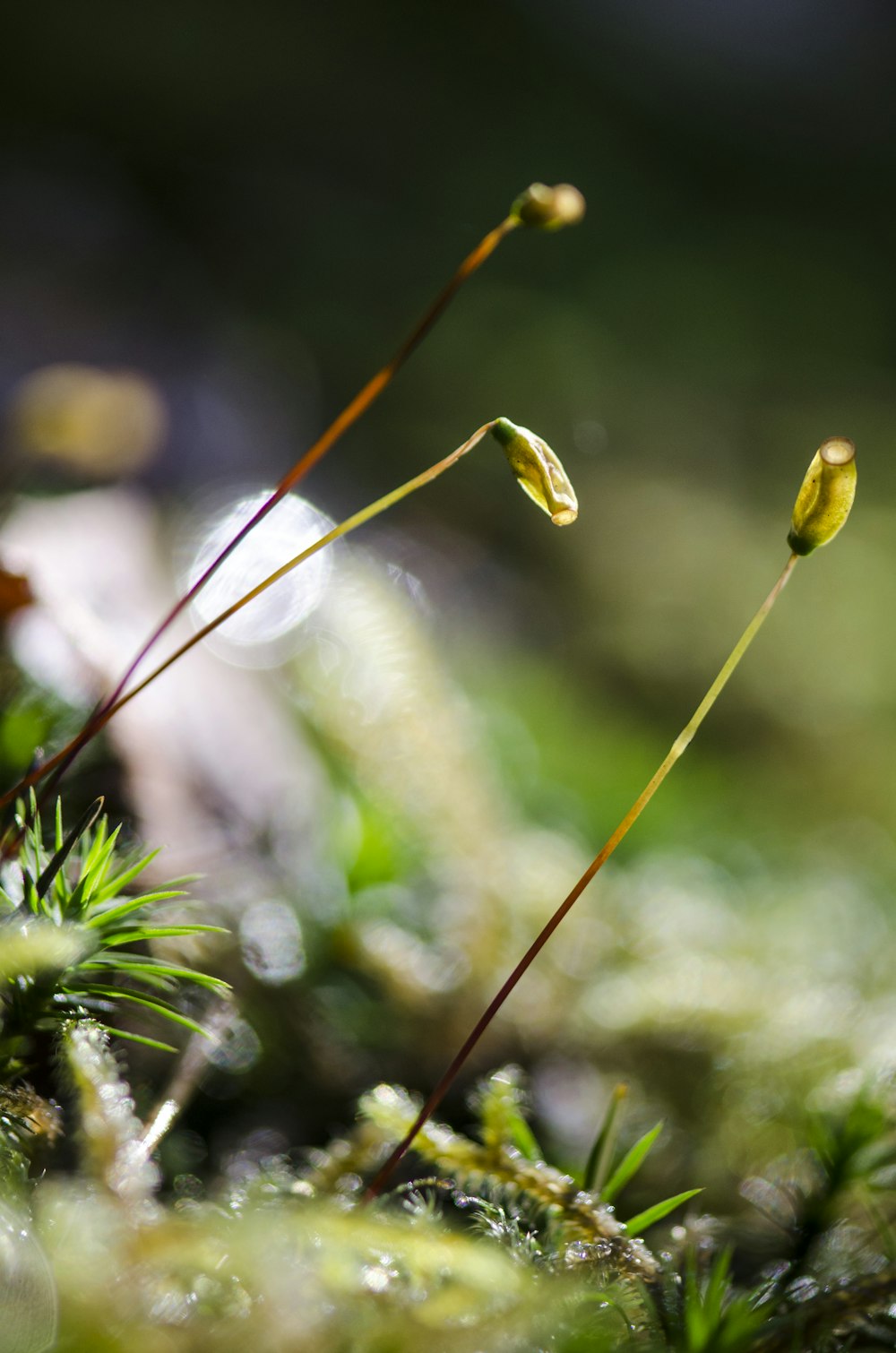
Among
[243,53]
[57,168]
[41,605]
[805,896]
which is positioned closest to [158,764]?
[41,605]

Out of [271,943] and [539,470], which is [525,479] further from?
[271,943]

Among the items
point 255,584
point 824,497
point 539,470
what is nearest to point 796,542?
point 824,497

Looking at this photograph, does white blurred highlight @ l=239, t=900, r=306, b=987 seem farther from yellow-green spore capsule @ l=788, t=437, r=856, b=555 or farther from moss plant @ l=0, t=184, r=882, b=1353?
yellow-green spore capsule @ l=788, t=437, r=856, b=555

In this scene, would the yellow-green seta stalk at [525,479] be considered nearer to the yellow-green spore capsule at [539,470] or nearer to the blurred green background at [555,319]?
the yellow-green spore capsule at [539,470]

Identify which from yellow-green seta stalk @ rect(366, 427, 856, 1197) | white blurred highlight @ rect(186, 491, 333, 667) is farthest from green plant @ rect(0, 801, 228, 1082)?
white blurred highlight @ rect(186, 491, 333, 667)

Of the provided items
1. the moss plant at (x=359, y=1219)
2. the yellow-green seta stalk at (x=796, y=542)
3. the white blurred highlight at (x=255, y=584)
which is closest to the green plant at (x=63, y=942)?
the moss plant at (x=359, y=1219)

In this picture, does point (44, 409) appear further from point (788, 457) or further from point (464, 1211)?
point (788, 457)
